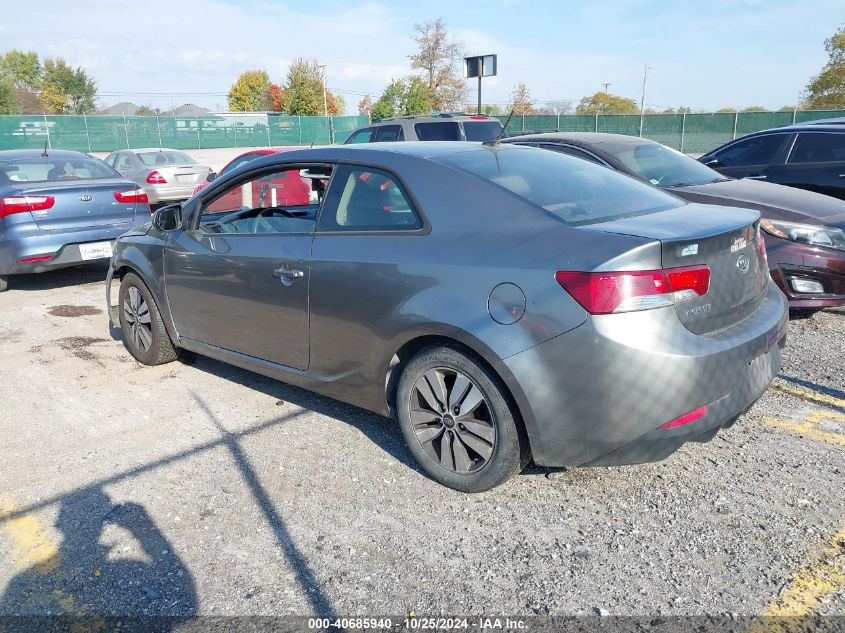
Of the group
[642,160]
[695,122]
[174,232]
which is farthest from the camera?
[695,122]

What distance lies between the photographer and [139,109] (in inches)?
3595

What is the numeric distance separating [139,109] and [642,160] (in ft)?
319

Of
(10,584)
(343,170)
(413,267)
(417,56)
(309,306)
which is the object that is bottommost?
(10,584)

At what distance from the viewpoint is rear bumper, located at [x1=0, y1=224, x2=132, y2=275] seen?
7.25 meters

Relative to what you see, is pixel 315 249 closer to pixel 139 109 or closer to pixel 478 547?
pixel 478 547

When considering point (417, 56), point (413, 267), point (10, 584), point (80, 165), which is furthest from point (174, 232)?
point (417, 56)

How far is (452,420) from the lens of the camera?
128 inches

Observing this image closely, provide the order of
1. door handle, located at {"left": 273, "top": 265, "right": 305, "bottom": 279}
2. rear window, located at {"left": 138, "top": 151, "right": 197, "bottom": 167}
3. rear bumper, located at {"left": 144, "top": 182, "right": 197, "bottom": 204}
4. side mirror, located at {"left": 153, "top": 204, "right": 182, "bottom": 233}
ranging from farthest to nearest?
rear window, located at {"left": 138, "top": 151, "right": 197, "bottom": 167} < rear bumper, located at {"left": 144, "top": 182, "right": 197, "bottom": 204} < side mirror, located at {"left": 153, "top": 204, "right": 182, "bottom": 233} < door handle, located at {"left": 273, "top": 265, "right": 305, "bottom": 279}

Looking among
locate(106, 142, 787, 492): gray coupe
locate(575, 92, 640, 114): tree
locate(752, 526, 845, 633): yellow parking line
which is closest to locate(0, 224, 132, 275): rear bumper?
locate(106, 142, 787, 492): gray coupe

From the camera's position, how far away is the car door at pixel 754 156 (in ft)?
26.8

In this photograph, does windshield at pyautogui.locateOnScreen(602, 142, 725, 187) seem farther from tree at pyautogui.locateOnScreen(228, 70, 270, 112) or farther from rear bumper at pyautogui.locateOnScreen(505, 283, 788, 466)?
tree at pyautogui.locateOnScreen(228, 70, 270, 112)

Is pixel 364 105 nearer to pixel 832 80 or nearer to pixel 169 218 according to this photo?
pixel 832 80

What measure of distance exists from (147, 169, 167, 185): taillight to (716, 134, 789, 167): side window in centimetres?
1105

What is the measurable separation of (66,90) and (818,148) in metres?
87.6
